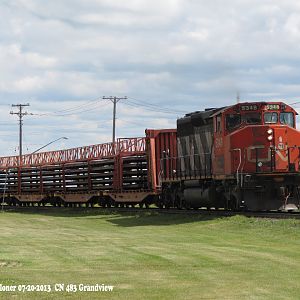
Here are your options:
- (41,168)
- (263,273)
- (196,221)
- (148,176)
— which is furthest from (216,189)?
(41,168)

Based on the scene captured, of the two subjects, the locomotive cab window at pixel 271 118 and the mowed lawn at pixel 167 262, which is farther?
the locomotive cab window at pixel 271 118

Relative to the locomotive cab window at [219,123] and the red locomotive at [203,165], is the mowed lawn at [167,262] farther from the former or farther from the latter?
Answer: the locomotive cab window at [219,123]

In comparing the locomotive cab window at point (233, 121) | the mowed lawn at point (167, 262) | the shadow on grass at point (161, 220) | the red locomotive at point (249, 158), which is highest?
the locomotive cab window at point (233, 121)

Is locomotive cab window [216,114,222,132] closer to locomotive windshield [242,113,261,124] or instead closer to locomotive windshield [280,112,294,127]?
locomotive windshield [242,113,261,124]

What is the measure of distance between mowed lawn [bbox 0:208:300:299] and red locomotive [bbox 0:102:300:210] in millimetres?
2919

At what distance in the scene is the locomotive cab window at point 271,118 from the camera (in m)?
22.8

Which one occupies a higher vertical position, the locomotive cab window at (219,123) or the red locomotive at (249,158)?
the locomotive cab window at (219,123)

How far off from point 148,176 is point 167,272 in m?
22.1

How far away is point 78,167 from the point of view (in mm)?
39344

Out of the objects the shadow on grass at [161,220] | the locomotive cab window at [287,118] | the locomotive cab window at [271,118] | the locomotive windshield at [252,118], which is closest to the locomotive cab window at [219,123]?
the locomotive windshield at [252,118]

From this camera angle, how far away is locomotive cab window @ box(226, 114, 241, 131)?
2302 cm

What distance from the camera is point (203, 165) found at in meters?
25.7

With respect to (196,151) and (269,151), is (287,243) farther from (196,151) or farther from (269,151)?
(196,151)

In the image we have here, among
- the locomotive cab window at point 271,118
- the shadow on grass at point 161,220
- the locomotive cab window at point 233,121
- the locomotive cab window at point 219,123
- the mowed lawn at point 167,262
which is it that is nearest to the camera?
the mowed lawn at point 167,262
